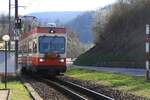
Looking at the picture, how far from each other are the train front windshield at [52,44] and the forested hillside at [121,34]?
83.2 ft

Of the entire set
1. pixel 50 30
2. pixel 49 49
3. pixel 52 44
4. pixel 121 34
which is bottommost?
pixel 49 49

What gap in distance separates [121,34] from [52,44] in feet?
128

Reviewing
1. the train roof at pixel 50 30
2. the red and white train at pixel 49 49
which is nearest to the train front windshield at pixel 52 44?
the red and white train at pixel 49 49

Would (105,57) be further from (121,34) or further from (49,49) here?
(49,49)

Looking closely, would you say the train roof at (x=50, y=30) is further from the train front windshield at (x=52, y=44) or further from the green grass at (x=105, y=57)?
the green grass at (x=105, y=57)

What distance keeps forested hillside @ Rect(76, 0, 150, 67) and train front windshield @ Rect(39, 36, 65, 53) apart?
83.2 feet

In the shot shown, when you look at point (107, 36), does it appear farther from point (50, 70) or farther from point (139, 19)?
point (50, 70)

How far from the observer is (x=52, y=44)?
36.9 metres

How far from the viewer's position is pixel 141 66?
59500mm

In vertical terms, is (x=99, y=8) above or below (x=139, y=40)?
above

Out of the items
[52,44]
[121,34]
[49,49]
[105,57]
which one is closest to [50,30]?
[52,44]

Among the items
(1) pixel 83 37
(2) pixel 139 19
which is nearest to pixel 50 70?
(2) pixel 139 19

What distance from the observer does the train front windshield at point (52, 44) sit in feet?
120

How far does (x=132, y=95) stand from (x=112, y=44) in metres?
53.9
